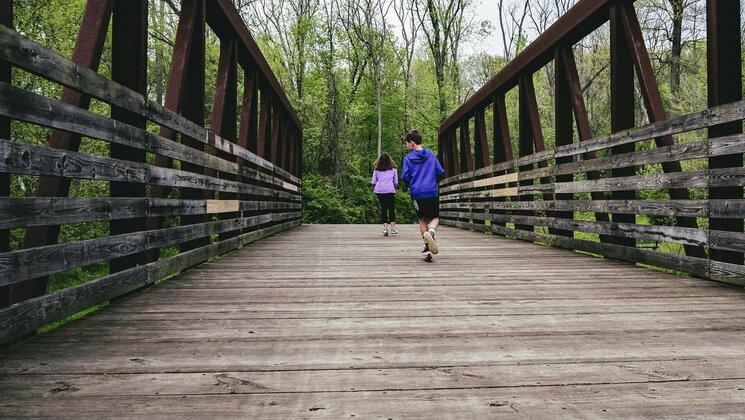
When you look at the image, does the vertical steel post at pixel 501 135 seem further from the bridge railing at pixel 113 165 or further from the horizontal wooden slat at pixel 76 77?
the horizontal wooden slat at pixel 76 77

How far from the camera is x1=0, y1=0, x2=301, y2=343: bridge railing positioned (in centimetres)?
204

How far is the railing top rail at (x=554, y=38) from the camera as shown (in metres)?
5.27

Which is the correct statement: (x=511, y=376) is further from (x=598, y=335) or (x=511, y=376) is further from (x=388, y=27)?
(x=388, y=27)

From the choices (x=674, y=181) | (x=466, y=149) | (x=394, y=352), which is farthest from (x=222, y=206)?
(x=466, y=149)

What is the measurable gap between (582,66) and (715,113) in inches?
833

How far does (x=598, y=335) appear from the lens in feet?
7.63

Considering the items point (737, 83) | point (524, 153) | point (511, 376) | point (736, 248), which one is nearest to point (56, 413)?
point (511, 376)

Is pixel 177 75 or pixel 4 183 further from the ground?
pixel 177 75

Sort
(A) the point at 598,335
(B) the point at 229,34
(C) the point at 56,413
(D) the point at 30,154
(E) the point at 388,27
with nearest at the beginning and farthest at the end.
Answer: (C) the point at 56,413 → (D) the point at 30,154 → (A) the point at 598,335 → (B) the point at 229,34 → (E) the point at 388,27

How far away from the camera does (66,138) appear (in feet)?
8.35

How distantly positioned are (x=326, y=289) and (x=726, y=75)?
336 centimetres

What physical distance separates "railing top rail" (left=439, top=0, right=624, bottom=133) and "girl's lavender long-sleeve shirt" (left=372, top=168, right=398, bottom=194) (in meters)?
2.36

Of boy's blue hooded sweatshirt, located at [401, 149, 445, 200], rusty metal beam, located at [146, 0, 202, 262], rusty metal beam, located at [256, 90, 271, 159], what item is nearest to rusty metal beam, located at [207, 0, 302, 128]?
rusty metal beam, located at [256, 90, 271, 159]

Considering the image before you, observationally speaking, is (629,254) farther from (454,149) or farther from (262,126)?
(454,149)
